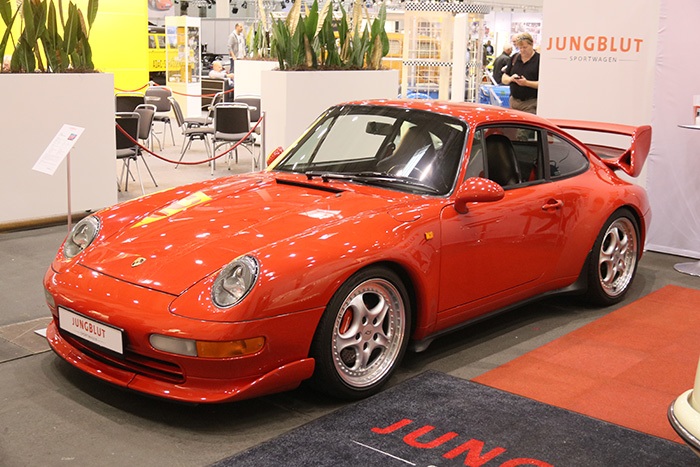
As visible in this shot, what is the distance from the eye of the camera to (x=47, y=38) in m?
7.81

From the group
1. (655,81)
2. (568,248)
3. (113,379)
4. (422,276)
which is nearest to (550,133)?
(568,248)

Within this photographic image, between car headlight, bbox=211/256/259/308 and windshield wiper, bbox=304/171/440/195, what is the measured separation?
1.14 m

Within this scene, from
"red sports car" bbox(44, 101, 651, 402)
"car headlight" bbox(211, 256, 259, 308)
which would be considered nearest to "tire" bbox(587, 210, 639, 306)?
"red sports car" bbox(44, 101, 651, 402)

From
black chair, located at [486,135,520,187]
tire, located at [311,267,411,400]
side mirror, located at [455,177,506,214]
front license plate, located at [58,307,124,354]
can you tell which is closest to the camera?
front license plate, located at [58,307,124,354]

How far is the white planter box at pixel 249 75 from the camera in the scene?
1538 centimetres

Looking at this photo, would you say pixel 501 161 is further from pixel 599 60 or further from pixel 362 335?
pixel 599 60

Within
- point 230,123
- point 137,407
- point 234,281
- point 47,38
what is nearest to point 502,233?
point 234,281

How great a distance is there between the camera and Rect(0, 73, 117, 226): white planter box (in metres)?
7.49

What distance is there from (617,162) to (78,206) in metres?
4.82

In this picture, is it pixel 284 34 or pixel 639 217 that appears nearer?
pixel 639 217

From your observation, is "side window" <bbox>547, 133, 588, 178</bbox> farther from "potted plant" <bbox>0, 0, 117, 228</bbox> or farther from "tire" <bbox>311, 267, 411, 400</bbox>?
"potted plant" <bbox>0, 0, 117, 228</bbox>

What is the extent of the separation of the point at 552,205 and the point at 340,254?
5.62 feet

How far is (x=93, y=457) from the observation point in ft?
11.1

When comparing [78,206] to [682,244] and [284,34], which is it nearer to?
[284,34]
